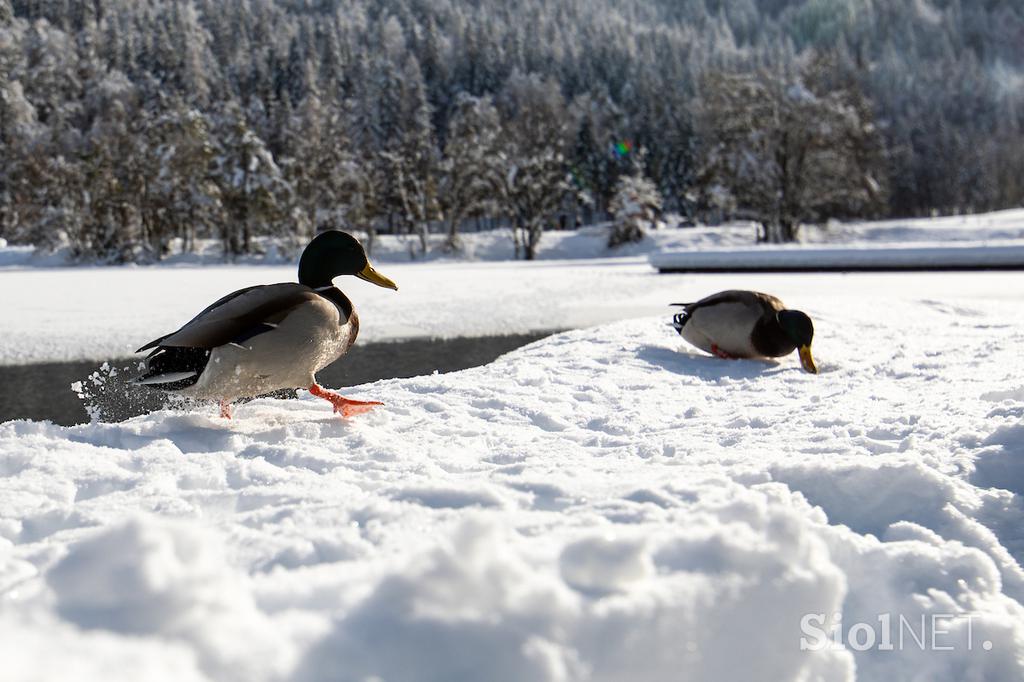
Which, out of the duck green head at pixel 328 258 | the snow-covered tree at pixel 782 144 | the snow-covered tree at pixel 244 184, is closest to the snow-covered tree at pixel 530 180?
the snow-covered tree at pixel 782 144

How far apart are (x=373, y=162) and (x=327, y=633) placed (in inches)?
1883

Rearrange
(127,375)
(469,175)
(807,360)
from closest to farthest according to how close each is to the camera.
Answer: (807,360)
(127,375)
(469,175)

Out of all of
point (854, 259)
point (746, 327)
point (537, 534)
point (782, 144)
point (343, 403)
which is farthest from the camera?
point (782, 144)

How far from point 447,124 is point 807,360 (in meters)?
82.5

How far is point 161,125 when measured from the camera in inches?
1548

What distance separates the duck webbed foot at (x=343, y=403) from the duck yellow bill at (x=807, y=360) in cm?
306

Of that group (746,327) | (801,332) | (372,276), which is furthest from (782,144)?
(372,276)

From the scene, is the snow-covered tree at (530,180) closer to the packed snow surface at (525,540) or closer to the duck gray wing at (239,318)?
the packed snow surface at (525,540)

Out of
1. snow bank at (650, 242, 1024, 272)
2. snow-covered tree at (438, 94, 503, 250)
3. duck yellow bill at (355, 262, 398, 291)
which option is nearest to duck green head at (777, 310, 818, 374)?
duck yellow bill at (355, 262, 398, 291)

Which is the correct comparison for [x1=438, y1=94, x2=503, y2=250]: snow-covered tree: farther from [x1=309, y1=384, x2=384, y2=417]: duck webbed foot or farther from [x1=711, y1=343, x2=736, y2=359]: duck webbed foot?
[x1=309, y1=384, x2=384, y2=417]: duck webbed foot

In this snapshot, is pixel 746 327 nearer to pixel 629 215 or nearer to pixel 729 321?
pixel 729 321

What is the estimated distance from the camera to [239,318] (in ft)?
11.1

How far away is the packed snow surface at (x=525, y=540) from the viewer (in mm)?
1541

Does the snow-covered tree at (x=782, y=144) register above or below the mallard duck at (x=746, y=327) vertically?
above
